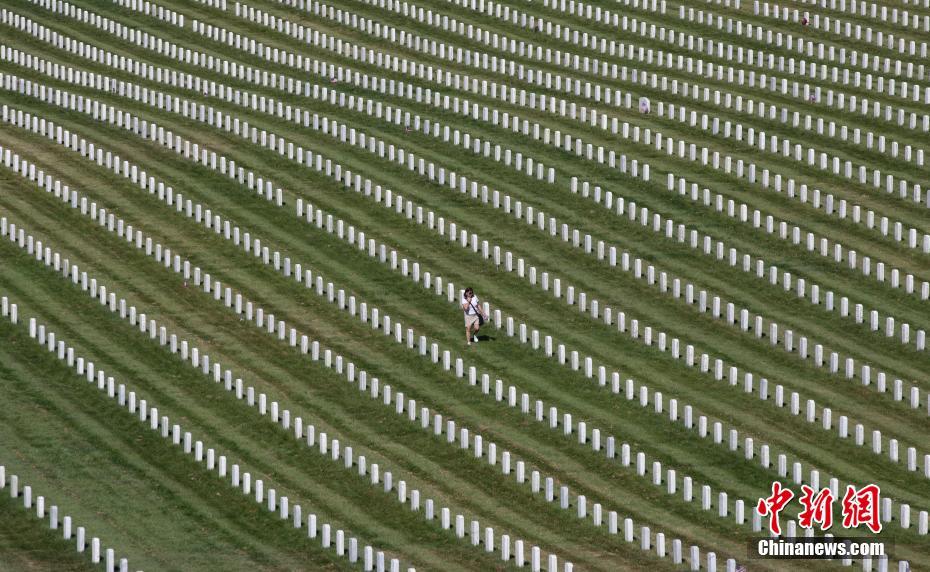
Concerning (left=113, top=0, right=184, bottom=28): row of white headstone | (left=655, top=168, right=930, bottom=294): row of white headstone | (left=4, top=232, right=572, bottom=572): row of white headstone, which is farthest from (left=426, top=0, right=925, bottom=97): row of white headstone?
(left=4, top=232, right=572, bottom=572): row of white headstone

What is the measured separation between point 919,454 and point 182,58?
3845 cm

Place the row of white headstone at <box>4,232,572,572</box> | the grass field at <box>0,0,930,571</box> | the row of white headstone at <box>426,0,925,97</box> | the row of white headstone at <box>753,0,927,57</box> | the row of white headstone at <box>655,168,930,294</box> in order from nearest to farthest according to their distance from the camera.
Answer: the row of white headstone at <box>4,232,572,572</box>
the grass field at <box>0,0,930,571</box>
the row of white headstone at <box>655,168,930,294</box>
the row of white headstone at <box>426,0,925,97</box>
the row of white headstone at <box>753,0,927,57</box>

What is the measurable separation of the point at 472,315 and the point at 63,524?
38.5ft

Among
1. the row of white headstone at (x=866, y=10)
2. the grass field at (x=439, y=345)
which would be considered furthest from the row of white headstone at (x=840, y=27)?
the row of white headstone at (x=866, y=10)

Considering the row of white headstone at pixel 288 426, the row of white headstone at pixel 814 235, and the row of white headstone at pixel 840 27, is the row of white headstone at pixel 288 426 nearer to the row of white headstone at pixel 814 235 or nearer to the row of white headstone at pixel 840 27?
the row of white headstone at pixel 814 235

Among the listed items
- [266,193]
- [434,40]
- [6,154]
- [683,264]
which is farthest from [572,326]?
[434,40]

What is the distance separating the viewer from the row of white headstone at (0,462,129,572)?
31.5 meters

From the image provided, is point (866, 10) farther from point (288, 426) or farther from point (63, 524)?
point (63, 524)

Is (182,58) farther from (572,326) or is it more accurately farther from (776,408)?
(776,408)

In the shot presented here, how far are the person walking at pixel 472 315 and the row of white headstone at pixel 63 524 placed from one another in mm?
A: 10624

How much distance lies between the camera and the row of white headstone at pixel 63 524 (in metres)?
31.5

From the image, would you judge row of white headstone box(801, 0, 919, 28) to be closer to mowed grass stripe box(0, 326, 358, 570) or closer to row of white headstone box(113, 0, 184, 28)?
row of white headstone box(113, 0, 184, 28)

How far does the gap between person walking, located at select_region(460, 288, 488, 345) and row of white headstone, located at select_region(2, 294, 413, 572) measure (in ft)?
21.0

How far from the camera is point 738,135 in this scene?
56.0 meters
